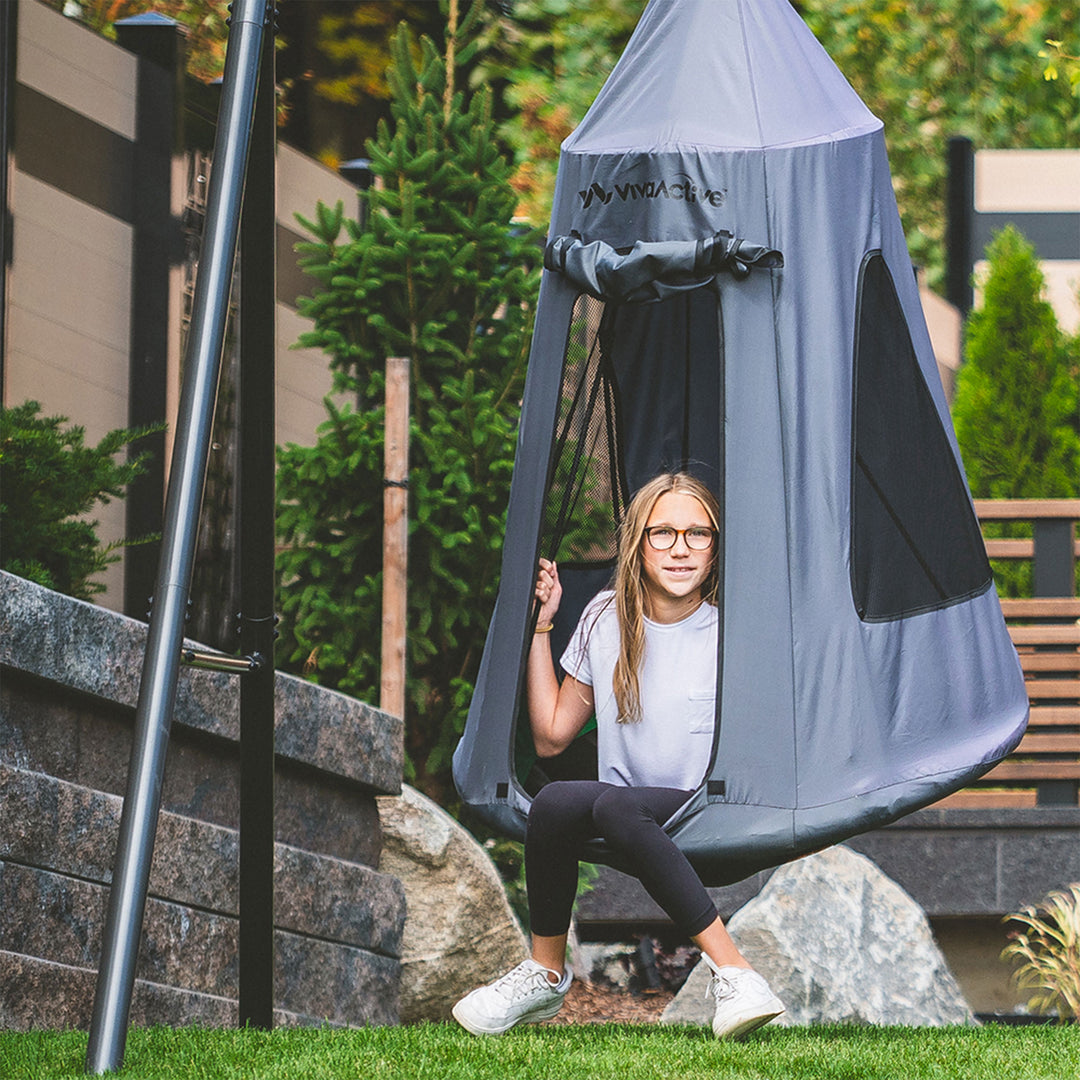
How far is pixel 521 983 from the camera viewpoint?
147 inches

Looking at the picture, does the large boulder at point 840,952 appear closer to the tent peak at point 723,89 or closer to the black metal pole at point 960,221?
the tent peak at point 723,89

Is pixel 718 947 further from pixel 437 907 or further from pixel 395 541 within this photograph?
pixel 395 541

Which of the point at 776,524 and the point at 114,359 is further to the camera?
the point at 114,359

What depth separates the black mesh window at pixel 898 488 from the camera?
3822 mm

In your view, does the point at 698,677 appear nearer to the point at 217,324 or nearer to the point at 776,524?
the point at 776,524

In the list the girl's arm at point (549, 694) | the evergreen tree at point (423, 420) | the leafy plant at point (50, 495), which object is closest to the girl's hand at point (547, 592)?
the girl's arm at point (549, 694)

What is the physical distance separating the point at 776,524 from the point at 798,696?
377 millimetres

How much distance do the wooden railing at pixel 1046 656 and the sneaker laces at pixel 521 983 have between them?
4710mm

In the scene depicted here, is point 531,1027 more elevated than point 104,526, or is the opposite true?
point 104,526

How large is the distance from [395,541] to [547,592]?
2461mm

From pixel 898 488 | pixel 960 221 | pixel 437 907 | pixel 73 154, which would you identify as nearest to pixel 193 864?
pixel 437 907

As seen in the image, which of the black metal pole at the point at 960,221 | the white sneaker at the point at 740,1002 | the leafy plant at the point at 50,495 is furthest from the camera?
the black metal pole at the point at 960,221

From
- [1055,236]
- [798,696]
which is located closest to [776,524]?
[798,696]

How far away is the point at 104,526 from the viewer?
6.30 meters
